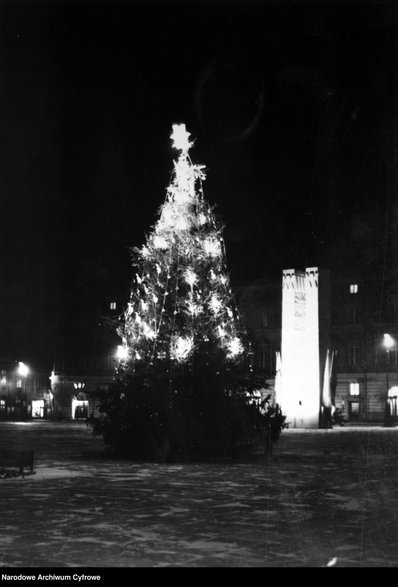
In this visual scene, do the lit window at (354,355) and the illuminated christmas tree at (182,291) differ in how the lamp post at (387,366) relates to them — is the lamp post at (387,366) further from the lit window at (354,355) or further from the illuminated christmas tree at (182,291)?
the illuminated christmas tree at (182,291)

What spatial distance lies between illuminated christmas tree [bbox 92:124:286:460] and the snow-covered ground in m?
2.49

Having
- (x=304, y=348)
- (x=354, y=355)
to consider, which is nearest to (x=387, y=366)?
(x=354, y=355)

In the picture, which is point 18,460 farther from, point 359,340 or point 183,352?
point 359,340

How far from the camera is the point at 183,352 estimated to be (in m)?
24.3

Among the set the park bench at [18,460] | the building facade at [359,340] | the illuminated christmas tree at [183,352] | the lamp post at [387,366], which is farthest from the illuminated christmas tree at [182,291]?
the building facade at [359,340]

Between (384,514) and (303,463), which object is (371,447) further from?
(384,514)

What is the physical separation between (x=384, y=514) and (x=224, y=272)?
13.9 meters

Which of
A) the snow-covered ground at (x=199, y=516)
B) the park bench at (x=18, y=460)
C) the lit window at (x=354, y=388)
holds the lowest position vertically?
the snow-covered ground at (x=199, y=516)

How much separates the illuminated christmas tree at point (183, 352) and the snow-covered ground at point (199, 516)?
8.17ft

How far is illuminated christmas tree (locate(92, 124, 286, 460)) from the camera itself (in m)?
23.4

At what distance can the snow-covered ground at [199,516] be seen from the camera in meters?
8.87

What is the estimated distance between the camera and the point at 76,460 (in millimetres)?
22703

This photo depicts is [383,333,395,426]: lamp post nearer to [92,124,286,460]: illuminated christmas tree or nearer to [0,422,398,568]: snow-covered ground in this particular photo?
[92,124,286,460]: illuminated christmas tree

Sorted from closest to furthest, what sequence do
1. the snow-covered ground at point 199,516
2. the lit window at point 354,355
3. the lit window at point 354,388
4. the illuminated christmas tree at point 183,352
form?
the snow-covered ground at point 199,516 → the illuminated christmas tree at point 183,352 → the lit window at point 354,388 → the lit window at point 354,355
